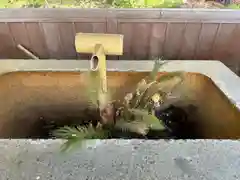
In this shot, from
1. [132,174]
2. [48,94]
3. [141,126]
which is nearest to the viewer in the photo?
[132,174]

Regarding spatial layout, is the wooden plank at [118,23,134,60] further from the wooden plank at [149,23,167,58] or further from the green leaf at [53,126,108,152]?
the green leaf at [53,126,108,152]

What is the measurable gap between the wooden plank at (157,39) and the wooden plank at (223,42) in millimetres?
237

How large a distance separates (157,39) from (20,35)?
23.5 inches

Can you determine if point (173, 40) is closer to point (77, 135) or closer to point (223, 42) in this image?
point (223, 42)

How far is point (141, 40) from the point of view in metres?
1.46

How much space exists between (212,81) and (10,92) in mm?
715

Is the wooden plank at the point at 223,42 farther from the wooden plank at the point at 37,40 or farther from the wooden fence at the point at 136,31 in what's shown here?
the wooden plank at the point at 37,40


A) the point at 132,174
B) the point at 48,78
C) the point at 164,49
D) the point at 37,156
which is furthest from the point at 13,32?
the point at 132,174

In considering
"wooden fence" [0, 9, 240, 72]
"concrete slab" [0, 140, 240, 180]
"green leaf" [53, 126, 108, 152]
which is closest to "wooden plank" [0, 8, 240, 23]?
"wooden fence" [0, 9, 240, 72]

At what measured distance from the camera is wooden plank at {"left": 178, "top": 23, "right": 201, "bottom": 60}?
1.42m

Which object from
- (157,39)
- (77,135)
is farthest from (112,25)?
(77,135)

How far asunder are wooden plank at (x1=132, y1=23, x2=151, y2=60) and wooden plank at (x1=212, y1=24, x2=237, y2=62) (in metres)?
0.30

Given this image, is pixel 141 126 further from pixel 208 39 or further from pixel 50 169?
pixel 208 39

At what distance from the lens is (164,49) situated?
148 cm
